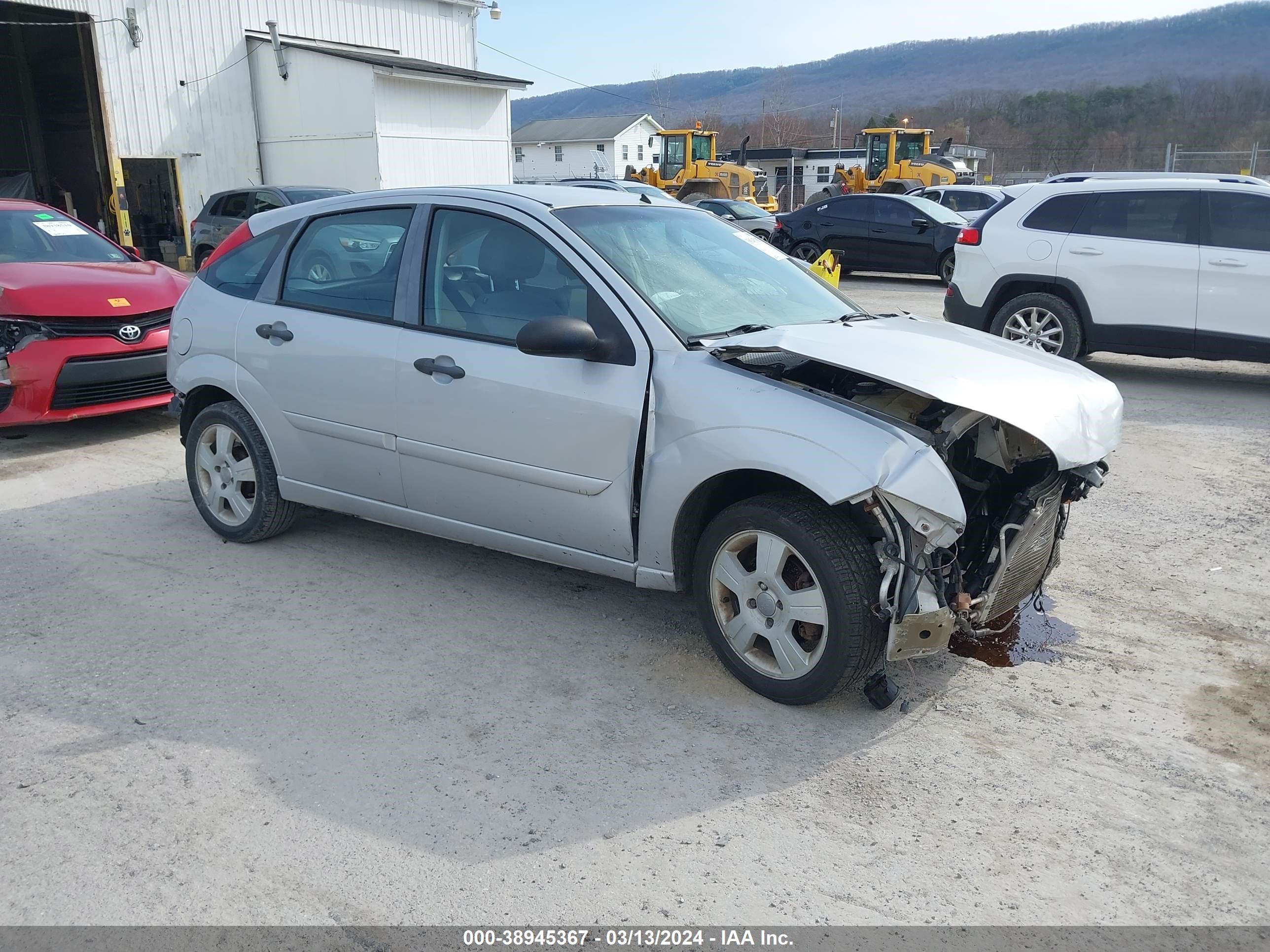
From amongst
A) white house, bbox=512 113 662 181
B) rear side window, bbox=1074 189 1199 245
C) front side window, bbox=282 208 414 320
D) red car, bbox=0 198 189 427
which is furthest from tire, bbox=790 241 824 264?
white house, bbox=512 113 662 181

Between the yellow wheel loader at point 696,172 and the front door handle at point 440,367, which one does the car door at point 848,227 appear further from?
the front door handle at point 440,367

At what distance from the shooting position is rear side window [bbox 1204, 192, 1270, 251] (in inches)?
340

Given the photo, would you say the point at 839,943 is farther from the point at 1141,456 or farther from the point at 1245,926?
the point at 1141,456

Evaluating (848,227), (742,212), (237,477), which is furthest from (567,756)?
(742,212)

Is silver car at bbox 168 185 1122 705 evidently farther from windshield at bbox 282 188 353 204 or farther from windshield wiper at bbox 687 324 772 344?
windshield at bbox 282 188 353 204

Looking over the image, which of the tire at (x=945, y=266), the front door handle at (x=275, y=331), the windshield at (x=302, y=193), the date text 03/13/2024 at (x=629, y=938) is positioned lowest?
the date text 03/13/2024 at (x=629, y=938)

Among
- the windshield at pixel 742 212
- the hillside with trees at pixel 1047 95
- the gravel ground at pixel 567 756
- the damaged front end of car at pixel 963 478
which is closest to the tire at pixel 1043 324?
the gravel ground at pixel 567 756

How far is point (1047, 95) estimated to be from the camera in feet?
289

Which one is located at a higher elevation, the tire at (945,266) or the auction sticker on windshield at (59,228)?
the auction sticker on windshield at (59,228)

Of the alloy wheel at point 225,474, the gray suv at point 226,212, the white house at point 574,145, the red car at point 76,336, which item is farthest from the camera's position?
the white house at point 574,145

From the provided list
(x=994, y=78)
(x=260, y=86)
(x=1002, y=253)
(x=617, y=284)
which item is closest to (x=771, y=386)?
(x=617, y=284)

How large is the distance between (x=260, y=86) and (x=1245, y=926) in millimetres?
24392

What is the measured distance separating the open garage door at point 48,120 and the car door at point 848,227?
15.7 m

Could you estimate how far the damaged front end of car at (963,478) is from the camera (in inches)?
132
